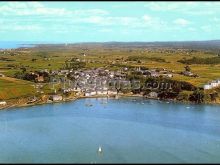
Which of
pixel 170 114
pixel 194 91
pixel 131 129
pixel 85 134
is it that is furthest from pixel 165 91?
pixel 85 134

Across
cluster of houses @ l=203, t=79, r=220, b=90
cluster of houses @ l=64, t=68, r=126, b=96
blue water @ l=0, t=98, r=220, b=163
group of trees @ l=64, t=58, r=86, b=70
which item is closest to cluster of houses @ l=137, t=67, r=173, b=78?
cluster of houses @ l=64, t=68, r=126, b=96

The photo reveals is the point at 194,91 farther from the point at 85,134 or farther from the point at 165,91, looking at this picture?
the point at 85,134

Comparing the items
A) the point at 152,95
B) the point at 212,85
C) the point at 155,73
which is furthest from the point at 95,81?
the point at 212,85

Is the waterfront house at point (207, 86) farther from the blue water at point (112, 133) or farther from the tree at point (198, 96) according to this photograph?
the blue water at point (112, 133)

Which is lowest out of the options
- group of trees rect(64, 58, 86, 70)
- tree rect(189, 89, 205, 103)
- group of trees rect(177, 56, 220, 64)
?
tree rect(189, 89, 205, 103)

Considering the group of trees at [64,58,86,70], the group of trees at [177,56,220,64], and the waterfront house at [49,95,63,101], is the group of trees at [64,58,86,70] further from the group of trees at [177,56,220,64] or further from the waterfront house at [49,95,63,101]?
the waterfront house at [49,95,63,101]

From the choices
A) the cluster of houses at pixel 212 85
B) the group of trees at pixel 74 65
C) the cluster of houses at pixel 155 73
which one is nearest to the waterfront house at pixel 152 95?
the cluster of houses at pixel 212 85

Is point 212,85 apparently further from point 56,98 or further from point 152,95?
point 56,98

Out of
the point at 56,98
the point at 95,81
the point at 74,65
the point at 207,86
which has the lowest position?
the point at 56,98
